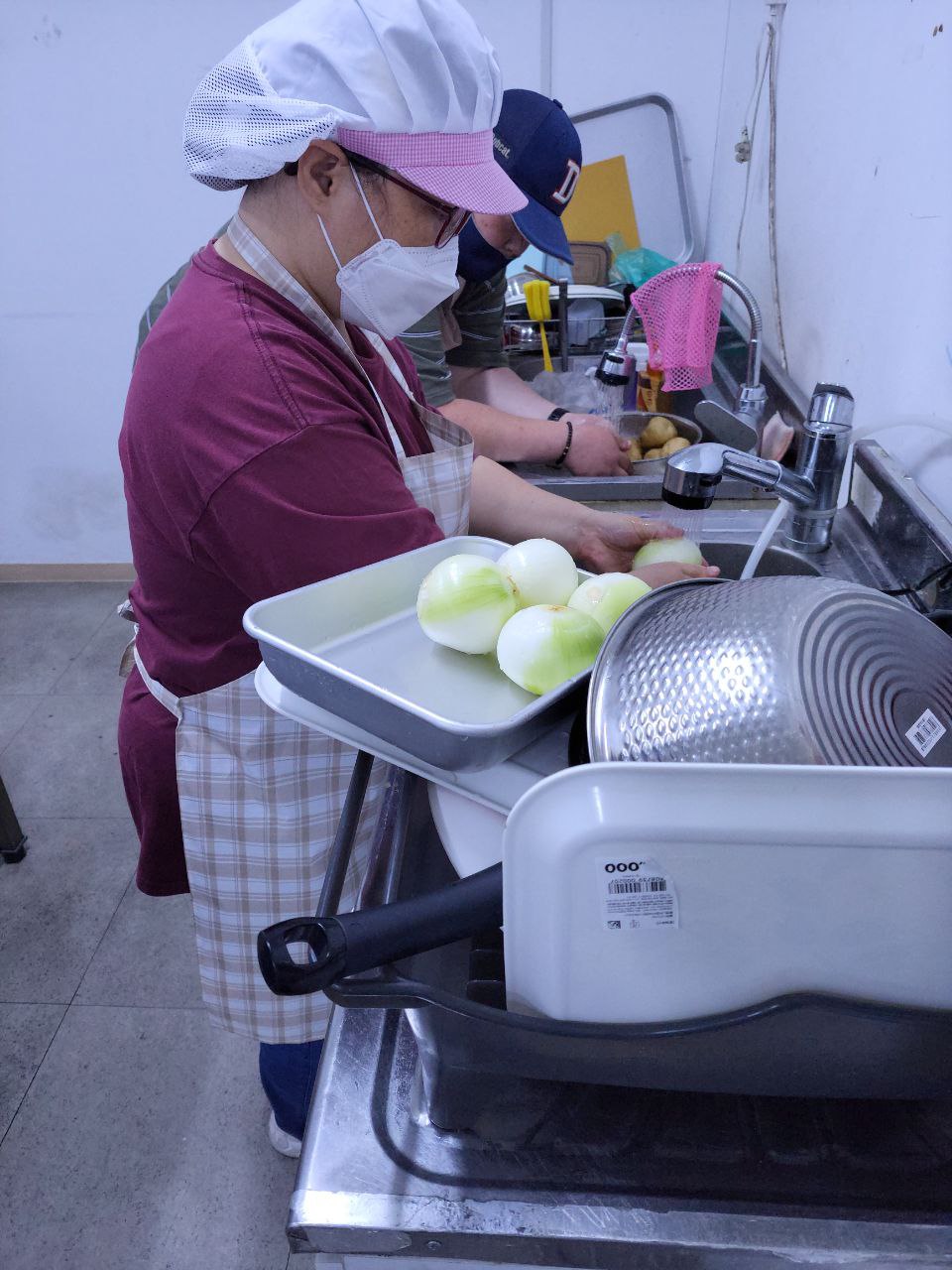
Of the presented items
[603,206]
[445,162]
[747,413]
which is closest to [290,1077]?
[445,162]

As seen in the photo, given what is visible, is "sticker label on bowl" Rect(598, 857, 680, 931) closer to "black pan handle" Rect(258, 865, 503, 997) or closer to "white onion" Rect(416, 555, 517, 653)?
"black pan handle" Rect(258, 865, 503, 997)

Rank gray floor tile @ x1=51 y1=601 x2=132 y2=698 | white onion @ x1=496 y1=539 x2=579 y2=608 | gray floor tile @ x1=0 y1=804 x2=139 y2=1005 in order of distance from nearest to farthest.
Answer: white onion @ x1=496 y1=539 x2=579 y2=608, gray floor tile @ x1=0 y1=804 x2=139 y2=1005, gray floor tile @ x1=51 y1=601 x2=132 y2=698

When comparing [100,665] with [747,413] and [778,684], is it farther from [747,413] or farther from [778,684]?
[778,684]

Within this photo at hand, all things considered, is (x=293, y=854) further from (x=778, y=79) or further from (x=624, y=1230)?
→ (x=778, y=79)

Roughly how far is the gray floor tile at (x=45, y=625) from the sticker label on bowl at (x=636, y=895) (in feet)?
8.54

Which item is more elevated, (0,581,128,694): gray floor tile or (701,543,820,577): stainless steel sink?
(701,543,820,577): stainless steel sink

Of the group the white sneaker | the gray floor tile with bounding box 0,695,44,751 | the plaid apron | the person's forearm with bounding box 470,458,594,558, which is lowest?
the gray floor tile with bounding box 0,695,44,751

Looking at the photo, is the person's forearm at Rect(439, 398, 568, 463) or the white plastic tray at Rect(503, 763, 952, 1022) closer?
the white plastic tray at Rect(503, 763, 952, 1022)

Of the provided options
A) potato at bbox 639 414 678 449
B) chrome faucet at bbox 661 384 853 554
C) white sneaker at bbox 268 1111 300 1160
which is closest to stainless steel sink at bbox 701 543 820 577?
chrome faucet at bbox 661 384 853 554

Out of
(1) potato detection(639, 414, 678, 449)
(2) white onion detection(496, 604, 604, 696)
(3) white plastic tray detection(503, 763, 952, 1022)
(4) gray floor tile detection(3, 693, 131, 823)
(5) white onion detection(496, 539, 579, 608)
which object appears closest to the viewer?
(3) white plastic tray detection(503, 763, 952, 1022)

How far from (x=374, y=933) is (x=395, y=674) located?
0.61ft

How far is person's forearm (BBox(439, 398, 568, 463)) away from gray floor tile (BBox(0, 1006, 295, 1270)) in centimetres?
118

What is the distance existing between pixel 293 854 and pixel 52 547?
8.85 ft

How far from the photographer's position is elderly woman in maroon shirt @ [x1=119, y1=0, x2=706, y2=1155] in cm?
71
